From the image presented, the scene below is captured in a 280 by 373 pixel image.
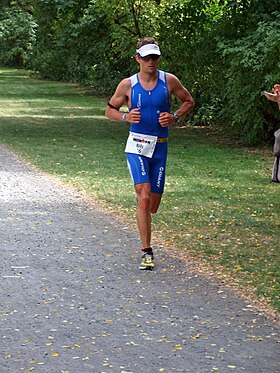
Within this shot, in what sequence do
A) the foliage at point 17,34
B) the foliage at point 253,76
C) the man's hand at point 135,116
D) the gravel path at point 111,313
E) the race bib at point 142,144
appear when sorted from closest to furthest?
the gravel path at point 111,313
the man's hand at point 135,116
the race bib at point 142,144
the foliage at point 253,76
the foliage at point 17,34

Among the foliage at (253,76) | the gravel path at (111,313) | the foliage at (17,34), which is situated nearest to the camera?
the gravel path at (111,313)

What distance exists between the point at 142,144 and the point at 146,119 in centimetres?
23

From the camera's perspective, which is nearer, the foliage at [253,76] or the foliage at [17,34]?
the foliage at [253,76]

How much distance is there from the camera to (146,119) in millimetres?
8648

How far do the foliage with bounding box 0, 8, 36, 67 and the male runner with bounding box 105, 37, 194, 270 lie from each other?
5282 cm

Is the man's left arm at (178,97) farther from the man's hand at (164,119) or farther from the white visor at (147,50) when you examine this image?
the white visor at (147,50)

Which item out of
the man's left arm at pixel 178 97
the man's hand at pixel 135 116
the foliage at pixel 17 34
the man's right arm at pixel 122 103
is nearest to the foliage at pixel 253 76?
the man's left arm at pixel 178 97

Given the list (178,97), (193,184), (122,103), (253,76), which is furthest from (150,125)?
(253,76)

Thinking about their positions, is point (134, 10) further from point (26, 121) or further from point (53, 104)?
point (53, 104)

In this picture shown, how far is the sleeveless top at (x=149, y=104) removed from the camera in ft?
28.3

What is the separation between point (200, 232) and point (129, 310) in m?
3.46

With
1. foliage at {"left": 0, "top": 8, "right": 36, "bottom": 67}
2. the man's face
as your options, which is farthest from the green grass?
foliage at {"left": 0, "top": 8, "right": 36, "bottom": 67}

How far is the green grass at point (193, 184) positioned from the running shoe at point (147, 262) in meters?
0.55

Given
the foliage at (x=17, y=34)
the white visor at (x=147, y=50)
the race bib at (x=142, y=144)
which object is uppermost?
the white visor at (x=147, y=50)
